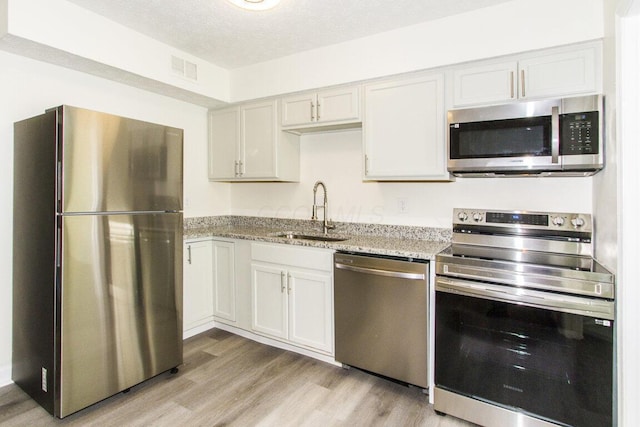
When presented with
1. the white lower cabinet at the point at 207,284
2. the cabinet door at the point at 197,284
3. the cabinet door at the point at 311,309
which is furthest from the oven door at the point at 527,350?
the cabinet door at the point at 197,284

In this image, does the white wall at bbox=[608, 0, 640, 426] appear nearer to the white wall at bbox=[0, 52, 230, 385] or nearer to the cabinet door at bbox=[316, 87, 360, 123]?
the cabinet door at bbox=[316, 87, 360, 123]

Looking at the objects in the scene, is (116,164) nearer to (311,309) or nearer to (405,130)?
(311,309)

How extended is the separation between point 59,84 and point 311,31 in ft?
6.02

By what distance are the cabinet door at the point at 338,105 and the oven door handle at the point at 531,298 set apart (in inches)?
55.8

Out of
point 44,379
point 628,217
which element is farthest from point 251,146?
point 628,217

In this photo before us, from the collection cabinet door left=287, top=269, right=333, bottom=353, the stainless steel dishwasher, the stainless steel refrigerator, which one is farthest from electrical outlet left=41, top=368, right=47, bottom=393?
the stainless steel dishwasher

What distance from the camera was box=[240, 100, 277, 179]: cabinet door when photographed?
123 inches

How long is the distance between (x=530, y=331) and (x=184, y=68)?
3.09 metres

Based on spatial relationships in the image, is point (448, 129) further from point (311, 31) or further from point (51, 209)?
point (51, 209)

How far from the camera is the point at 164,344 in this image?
7.79 feet

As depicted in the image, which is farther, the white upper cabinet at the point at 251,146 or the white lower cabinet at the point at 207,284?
the white upper cabinet at the point at 251,146

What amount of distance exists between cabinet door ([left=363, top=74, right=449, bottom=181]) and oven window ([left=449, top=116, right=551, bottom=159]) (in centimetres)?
16

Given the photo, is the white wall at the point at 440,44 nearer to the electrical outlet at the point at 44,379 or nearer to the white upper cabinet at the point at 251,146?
the white upper cabinet at the point at 251,146

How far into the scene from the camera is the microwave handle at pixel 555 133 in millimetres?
1897
